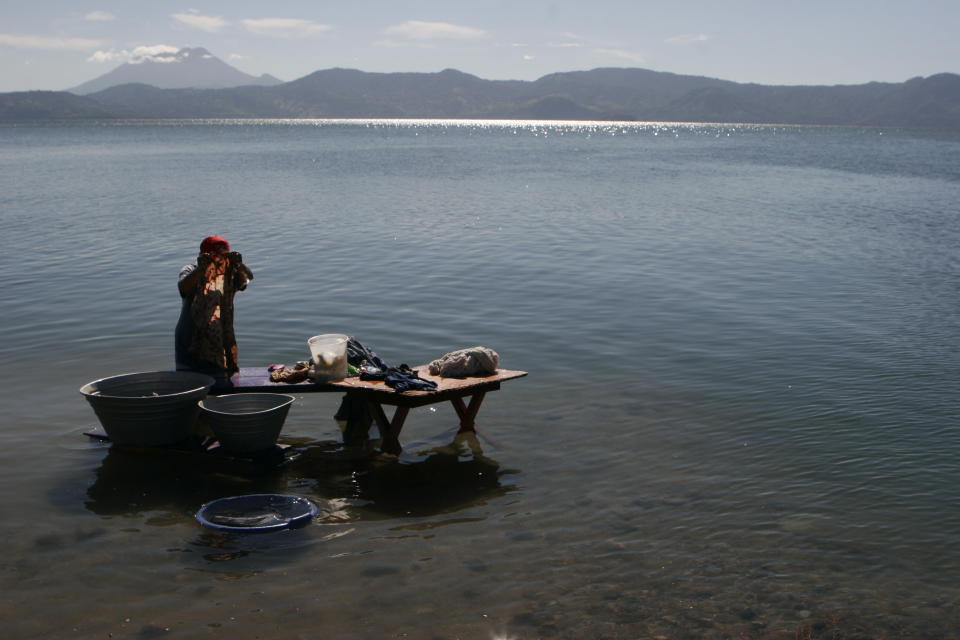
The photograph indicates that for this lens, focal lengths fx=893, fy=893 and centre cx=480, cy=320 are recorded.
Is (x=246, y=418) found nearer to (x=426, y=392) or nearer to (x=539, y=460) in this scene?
(x=426, y=392)

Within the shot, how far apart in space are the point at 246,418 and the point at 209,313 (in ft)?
4.64

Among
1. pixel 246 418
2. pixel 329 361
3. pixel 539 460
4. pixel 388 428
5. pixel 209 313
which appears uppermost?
pixel 209 313

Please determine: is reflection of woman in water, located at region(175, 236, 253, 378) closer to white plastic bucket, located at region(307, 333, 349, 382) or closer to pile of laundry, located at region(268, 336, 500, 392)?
pile of laundry, located at region(268, 336, 500, 392)

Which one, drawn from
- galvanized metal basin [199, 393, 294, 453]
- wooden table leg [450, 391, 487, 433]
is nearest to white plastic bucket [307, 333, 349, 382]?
galvanized metal basin [199, 393, 294, 453]

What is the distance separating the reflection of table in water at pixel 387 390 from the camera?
27.4 ft

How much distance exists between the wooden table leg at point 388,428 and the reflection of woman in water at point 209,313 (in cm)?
→ 155

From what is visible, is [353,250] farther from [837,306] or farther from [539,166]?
[539,166]

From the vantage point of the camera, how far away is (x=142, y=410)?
8211 mm

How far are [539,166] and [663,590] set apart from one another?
5743 centimetres

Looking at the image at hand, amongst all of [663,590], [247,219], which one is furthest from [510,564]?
[247,219]

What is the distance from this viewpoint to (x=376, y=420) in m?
9.05

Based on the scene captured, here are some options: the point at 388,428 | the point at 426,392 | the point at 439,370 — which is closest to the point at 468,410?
the point at 439,370

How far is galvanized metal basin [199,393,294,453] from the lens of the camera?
8.07 metres

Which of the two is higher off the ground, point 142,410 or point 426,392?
point 426,392
